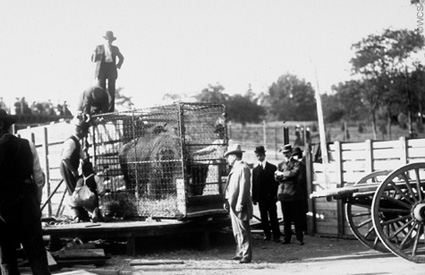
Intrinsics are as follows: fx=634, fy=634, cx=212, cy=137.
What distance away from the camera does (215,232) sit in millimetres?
12273

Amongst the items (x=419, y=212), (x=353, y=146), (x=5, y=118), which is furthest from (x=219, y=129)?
(x=5, y=118)

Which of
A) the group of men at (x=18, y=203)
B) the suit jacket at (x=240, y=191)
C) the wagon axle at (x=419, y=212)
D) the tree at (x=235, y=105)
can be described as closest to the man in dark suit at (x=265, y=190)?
the suit jacket at (x=240, y=191)

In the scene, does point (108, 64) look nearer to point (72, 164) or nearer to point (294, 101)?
point (72, 164)

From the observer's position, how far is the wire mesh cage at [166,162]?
10758 mm

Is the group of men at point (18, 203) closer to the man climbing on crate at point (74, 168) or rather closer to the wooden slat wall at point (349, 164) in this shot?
the man climbing on crate at point (74, 168)

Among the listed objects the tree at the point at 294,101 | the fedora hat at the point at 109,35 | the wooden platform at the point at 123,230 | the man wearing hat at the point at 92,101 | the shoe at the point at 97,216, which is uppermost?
the tree at the point at 294,101

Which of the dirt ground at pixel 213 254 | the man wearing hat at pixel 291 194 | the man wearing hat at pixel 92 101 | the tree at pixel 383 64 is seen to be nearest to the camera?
the dirt ground at pixel 213 254

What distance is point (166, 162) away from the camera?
10.8 meters

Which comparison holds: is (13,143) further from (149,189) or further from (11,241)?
(149,189)

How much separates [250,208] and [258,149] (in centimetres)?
262

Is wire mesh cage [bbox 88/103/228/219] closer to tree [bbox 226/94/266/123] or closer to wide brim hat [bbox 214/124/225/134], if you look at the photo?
wide brim hat [bbox 214/124/225/134]

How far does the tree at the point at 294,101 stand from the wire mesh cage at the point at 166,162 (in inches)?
3437

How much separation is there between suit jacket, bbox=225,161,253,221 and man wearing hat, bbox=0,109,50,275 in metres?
3.45

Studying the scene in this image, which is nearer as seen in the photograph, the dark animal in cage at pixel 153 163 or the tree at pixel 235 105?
the dark animal in cage at pixel 153 163
